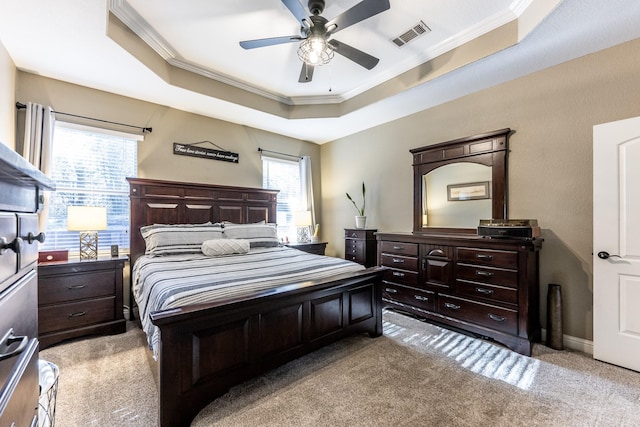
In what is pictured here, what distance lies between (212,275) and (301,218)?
270cm

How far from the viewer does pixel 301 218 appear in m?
4.87

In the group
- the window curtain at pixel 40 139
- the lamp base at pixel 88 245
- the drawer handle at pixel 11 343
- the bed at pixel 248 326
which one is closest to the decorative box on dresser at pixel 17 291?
the drawer handle at pixel 11 343

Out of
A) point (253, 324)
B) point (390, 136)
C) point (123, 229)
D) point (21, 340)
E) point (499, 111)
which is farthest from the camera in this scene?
point (390, 136)

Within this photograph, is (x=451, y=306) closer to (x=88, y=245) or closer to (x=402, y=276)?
(x=402, y=276)

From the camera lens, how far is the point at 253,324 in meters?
1.98

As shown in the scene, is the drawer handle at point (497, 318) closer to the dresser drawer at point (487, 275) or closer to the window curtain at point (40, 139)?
the dresser drawer at point (487, 275)

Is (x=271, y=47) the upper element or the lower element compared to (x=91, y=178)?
upper

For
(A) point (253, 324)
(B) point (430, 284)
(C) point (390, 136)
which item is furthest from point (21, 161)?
(C) point (390, 136)

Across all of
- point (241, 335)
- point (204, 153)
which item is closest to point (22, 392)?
point (241, 335)

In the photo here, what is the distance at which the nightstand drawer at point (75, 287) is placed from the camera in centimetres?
263

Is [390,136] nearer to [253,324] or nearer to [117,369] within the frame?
[253,324]

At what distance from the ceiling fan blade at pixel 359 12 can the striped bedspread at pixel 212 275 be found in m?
2.04

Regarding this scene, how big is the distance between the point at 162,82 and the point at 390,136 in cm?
317

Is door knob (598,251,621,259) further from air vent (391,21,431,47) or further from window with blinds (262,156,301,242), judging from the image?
window with blinds (262,156,301,242)
